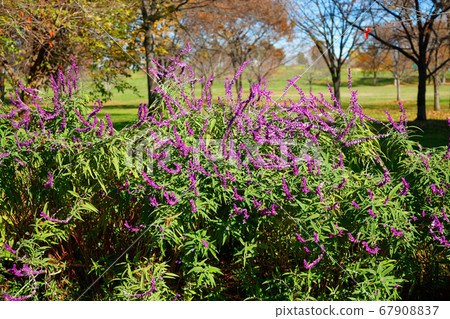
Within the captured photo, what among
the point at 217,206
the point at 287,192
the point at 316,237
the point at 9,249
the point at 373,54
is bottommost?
the point at 9,249

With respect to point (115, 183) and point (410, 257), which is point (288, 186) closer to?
point (410, 257)

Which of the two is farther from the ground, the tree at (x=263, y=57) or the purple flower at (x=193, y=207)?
the tree at (x=263, y=57)

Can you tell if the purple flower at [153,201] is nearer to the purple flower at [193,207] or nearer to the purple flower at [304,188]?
the purple flower at [193,207]

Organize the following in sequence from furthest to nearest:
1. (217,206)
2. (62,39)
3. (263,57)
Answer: (263,57), (62,39), (217,206)

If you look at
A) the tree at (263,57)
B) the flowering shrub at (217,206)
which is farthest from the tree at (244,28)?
the flowering shrub at (217,206)

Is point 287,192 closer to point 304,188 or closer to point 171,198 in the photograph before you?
point 304,188

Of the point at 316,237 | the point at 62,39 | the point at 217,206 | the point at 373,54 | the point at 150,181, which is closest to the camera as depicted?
the point at 316,237

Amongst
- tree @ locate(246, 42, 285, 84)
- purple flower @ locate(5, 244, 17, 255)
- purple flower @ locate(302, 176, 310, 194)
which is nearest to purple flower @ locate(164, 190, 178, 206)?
purple flower @ locate(302, 176, 310, 194)

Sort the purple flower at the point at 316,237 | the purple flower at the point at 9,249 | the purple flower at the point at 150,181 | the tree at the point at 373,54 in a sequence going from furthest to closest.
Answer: the tree at the point at 373,54, the purple flower at the point at 9,249, the purple flower at the point at 150,181, the purple flower at the point at 316,237

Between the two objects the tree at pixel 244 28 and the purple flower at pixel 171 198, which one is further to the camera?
the tree at pixel 244 28

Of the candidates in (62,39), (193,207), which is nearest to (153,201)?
→ (193,207)

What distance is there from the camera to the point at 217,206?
9.34 feet

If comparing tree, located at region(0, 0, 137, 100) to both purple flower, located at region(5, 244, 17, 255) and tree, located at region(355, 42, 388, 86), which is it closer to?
purple flower, located at region(5, 244, 17, 255)

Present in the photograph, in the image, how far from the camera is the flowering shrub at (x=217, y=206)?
274cm
